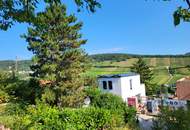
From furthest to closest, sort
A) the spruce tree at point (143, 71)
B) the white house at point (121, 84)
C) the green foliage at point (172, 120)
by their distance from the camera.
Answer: the spruce tree at point (143, 71), the white house at point (121, 84), the green foliage at point (172, 120)

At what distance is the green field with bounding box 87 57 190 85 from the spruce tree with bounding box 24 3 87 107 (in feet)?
158

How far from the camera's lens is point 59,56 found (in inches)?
1405

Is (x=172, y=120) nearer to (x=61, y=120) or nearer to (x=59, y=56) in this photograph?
(x=61, y=120)

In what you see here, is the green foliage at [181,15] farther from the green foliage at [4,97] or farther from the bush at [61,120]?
the green foliage at [4,97]

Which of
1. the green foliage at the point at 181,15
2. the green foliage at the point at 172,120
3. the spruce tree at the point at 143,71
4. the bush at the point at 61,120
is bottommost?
the bush at the point at 61,120

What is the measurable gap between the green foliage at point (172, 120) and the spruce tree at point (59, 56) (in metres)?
20.8

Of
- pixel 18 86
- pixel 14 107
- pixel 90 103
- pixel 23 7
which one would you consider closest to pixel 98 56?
pixel 90 103

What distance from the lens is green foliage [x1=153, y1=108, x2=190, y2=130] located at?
13.8 metres

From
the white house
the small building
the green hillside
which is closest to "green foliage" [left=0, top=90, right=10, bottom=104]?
the white house

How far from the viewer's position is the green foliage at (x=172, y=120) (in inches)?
544

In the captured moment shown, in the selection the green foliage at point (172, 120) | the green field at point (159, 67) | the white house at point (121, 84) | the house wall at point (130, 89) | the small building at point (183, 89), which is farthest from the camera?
the green field at point (159, 67)

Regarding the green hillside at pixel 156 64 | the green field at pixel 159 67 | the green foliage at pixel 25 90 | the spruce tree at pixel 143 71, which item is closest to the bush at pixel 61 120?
the green foliage at pixel 25 90

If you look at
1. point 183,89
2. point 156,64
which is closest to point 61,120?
point 183,89

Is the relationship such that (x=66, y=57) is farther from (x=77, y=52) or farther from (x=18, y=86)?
(x=18, y=86)
